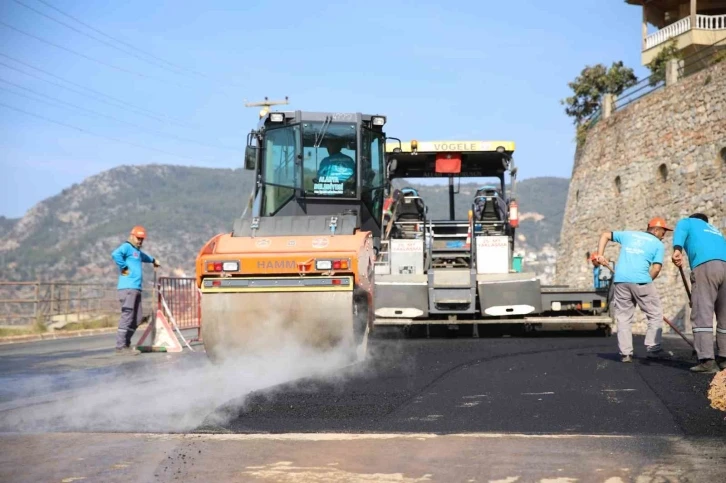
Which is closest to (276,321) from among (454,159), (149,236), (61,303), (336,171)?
(336,171)

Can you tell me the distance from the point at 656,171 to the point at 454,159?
12015 millimetres

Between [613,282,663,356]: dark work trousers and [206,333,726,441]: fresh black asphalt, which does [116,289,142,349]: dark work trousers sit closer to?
[206,333,726,441]: fresh black asphalt

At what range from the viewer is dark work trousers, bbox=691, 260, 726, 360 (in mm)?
8695

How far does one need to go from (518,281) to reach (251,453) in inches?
362

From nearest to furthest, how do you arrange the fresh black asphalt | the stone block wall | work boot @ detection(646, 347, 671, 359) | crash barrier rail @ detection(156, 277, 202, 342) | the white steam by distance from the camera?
the fresh black asphalt
the white steam
work boot @ detection(646, 347, 671, 359)
crash barrier rail @ detection(156, 277, 202, 342)
the stone block wall

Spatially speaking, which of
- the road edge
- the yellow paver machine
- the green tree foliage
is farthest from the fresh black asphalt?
the green tree foliage

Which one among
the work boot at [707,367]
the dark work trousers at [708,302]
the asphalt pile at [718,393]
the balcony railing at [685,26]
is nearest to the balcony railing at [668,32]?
the balcony railing at [685,26]

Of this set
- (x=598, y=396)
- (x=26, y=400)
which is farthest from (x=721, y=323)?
(x=26, y=400)

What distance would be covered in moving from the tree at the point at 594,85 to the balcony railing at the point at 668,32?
1.32 meters

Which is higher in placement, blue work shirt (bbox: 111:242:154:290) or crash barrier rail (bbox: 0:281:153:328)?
blue work shirt (bbox: 111:242:154:290)

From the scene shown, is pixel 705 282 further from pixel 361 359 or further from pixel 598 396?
pixel 361 359

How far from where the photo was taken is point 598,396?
7.12m

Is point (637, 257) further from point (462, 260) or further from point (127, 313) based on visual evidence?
point (127, 313)

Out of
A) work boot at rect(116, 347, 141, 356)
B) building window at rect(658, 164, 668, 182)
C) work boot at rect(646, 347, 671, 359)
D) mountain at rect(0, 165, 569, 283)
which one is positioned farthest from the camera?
mountain at rect(0, 165, 569, 283)
